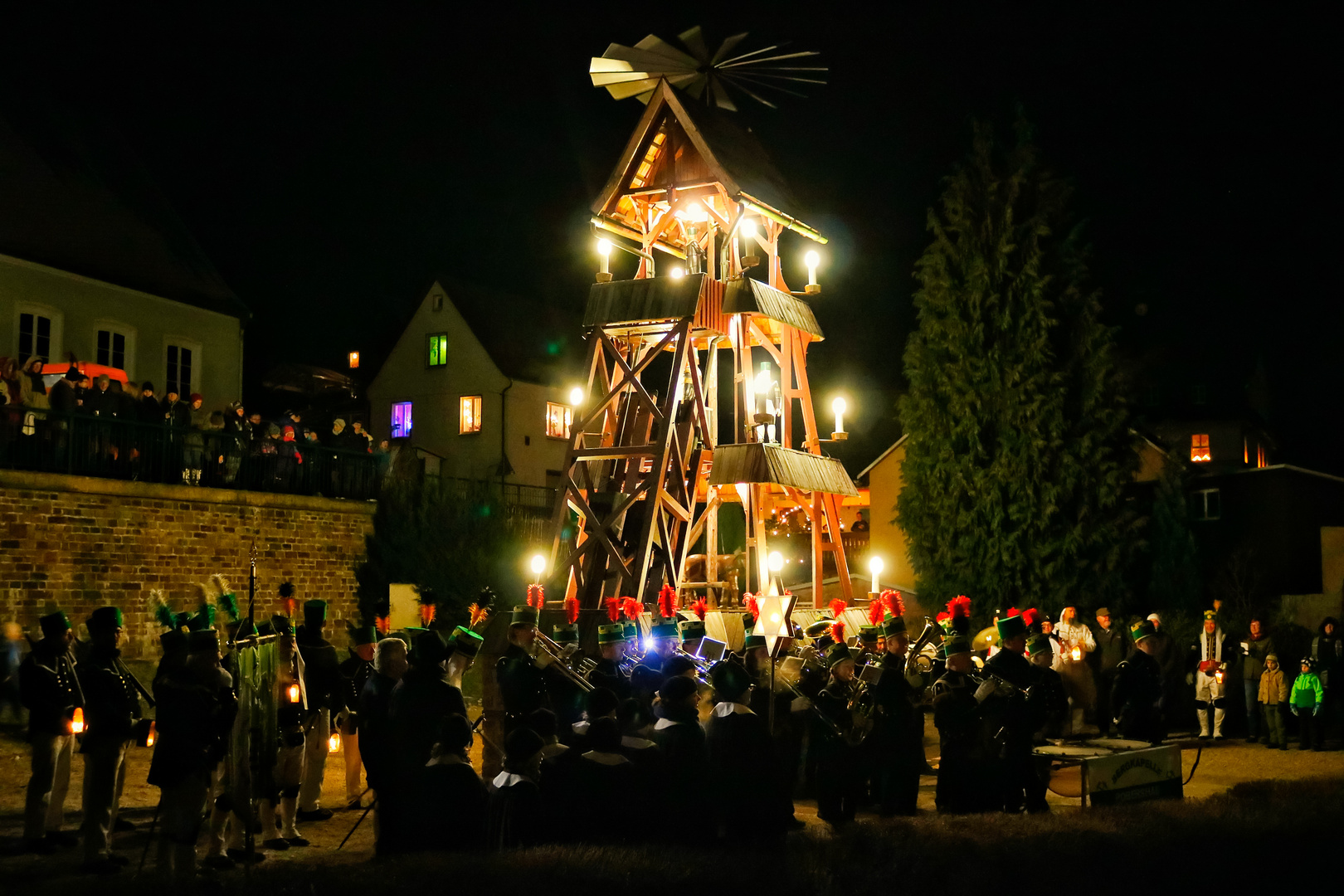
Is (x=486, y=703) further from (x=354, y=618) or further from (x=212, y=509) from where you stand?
(x=354, y=618)

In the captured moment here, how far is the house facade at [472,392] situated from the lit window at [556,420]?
0.09ft

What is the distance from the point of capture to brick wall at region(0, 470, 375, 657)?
17.9m

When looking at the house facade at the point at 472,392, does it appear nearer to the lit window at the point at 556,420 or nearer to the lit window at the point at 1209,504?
the lit window at the point at 556,420

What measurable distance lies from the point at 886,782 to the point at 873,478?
2434 centimetres

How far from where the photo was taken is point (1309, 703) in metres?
16.4

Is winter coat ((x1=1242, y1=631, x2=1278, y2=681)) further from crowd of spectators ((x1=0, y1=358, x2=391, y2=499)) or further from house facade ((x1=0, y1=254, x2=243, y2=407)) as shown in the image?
house facade ((x1=0, y1=254, x2=243, y2=407))

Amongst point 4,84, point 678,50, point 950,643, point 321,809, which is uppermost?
point 4,84

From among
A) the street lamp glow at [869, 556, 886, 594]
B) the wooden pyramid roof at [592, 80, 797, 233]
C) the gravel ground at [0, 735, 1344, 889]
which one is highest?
the wooden pyramid roof at [592, 80, 797, 233]

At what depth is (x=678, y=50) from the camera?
17.8m

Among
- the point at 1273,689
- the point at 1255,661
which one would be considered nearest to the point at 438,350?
the point at 1255,661

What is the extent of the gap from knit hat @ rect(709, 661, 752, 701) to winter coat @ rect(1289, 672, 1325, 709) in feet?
36.0

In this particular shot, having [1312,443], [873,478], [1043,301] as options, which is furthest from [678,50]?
[1312,443]

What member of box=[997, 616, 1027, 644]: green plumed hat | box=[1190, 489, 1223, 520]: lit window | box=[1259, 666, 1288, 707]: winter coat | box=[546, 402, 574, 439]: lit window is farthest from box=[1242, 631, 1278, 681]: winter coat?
box=[546, 402, 574, 439]: lit window

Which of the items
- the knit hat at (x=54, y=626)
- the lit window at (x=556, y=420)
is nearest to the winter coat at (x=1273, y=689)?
the knit hat at (x=54, y=626)
